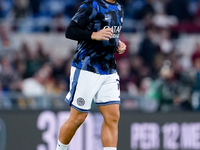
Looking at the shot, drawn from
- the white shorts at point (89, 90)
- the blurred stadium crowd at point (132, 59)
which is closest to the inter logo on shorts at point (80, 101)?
the white shorts at point (89, 90)

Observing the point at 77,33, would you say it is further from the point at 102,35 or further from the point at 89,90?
the point at 89,90

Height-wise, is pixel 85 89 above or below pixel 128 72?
below

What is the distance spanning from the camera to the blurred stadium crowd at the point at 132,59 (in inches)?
347

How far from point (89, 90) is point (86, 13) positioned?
843 mm

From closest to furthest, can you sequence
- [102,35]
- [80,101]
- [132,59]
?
1. [102,35]
2. [80,101]
3. [132,59]

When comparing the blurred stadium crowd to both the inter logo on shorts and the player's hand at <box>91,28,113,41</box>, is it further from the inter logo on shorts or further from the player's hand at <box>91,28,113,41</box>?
the player's hand at <box>91,28,113,41</box>

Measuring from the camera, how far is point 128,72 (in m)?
10.4

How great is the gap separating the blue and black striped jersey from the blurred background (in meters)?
2.86

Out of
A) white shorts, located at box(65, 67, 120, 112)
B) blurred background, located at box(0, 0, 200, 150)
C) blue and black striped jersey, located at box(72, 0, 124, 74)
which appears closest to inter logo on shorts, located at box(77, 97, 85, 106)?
white shorts, located at box(65, 67, 120, 112)

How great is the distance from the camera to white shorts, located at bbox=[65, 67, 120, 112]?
5336 mm

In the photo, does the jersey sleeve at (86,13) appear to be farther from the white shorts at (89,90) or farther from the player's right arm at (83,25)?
Result: the white shorts at (89,90)

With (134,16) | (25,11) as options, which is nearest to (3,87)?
(25,11)

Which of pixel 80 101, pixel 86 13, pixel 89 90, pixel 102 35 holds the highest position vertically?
pixel 86 13

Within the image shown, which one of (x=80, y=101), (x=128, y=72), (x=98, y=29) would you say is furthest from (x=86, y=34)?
(x=128, y=72)
